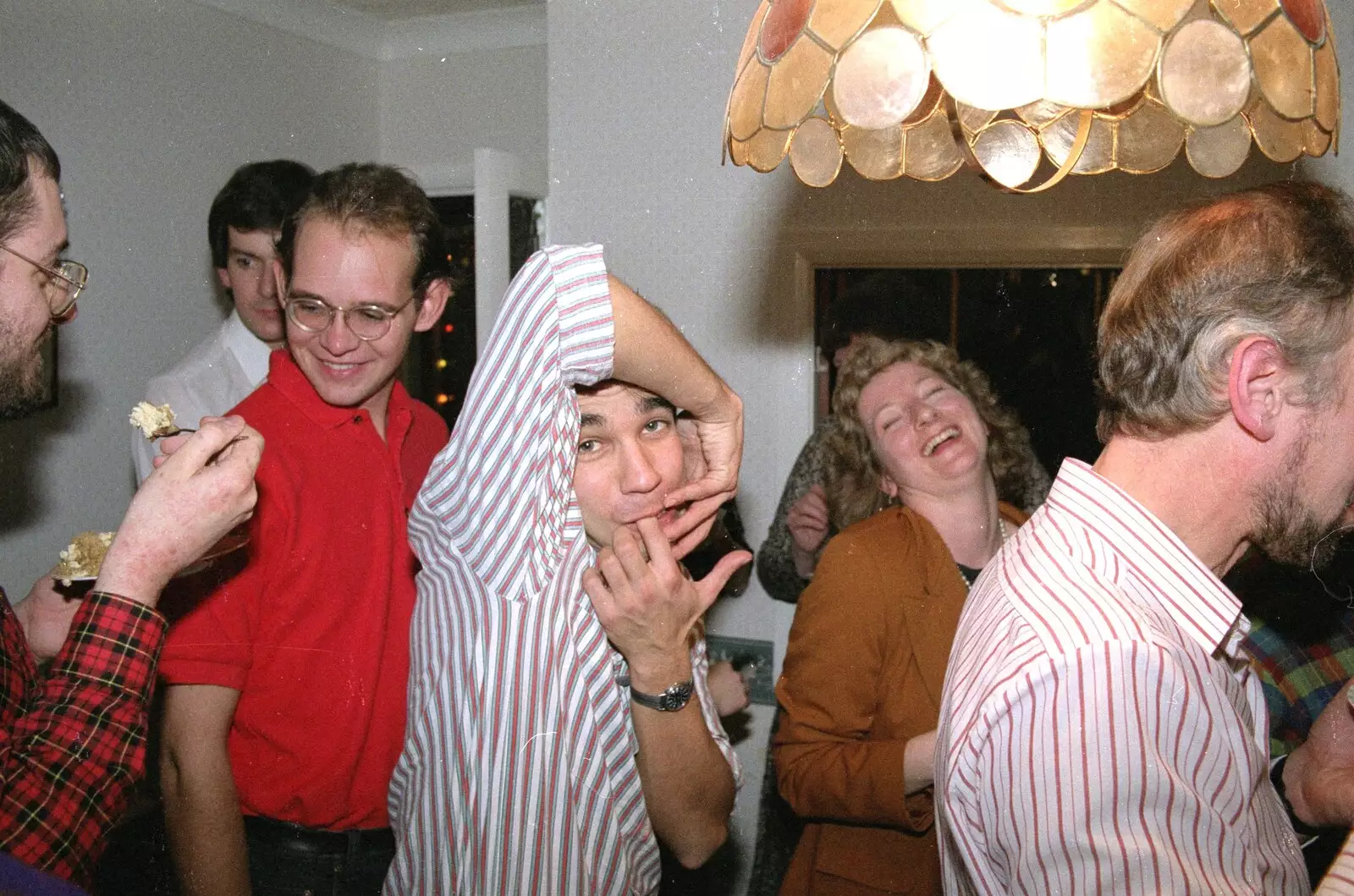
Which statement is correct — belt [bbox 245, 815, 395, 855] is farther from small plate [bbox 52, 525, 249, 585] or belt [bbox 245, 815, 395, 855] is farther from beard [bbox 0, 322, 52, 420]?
beard [bbox 0, 322, 52, 420]

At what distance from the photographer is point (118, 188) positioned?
1.13 metres

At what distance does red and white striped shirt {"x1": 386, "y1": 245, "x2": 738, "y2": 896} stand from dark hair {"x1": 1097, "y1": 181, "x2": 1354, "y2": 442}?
16.7 inches

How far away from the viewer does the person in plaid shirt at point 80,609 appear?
740 mm

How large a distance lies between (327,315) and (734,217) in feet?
1.93

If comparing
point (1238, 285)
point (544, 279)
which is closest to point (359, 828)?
point (544, 279)

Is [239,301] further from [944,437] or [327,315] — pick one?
[944,437]

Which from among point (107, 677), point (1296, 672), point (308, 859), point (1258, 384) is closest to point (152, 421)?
point (107, 677)

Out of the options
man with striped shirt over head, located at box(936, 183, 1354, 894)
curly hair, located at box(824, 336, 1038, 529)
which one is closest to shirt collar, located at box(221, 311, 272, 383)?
curly hair, located at box(824, 336, 1038, 529)

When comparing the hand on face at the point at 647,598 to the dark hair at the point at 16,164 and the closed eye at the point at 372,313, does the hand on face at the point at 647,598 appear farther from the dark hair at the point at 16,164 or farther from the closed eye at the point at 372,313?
the dark hair at the point at 16,164

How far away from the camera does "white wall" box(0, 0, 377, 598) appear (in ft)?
3.55

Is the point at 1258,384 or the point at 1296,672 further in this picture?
the point at 1296,672

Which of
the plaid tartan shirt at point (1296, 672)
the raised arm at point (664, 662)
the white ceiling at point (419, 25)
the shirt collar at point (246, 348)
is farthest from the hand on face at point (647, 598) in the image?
the white ceiling at point (419, 25)

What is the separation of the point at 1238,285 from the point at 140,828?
1.19 m

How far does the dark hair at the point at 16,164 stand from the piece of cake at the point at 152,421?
16cm
